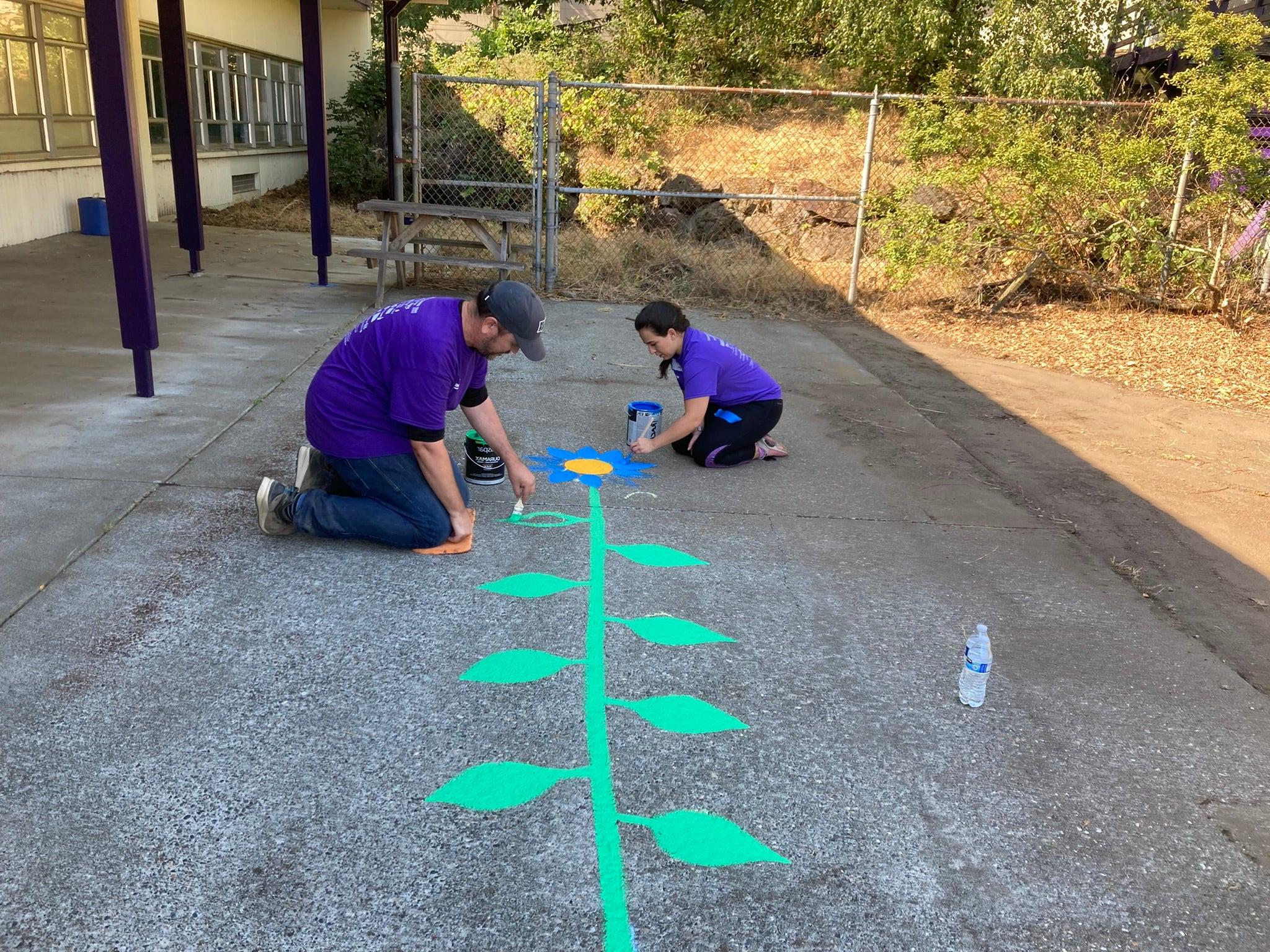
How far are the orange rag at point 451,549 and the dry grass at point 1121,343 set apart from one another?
6172 millimetres

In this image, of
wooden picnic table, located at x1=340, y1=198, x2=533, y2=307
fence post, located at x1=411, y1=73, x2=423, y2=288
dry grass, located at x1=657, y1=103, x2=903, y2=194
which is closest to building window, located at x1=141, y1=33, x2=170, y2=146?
fence post, located at x1=411, y1=73, x2=423, y2=288

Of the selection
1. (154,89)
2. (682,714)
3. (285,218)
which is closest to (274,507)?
(682,714)

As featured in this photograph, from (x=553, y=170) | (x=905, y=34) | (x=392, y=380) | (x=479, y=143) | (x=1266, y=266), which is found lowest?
(x=392, y=380)

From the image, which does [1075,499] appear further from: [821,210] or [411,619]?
[821,210]

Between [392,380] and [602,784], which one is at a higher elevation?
[392,380]

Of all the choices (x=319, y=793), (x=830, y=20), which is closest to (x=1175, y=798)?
(x=319, y=793)

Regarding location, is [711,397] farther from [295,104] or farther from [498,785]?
[295,104]

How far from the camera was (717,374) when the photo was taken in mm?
5078

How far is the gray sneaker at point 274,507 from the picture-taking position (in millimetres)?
3926

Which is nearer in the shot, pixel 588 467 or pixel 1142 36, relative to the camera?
pixel 588 467

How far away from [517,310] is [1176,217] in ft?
28.2

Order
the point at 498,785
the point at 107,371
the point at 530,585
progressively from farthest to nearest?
the point at 107,371 → the point at 530,585 → the point at 498,785

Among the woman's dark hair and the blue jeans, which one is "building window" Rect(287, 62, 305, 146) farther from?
the blue jeans

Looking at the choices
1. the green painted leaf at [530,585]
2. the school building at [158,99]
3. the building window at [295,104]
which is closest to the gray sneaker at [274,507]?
the green painted leaf at [530,585]
